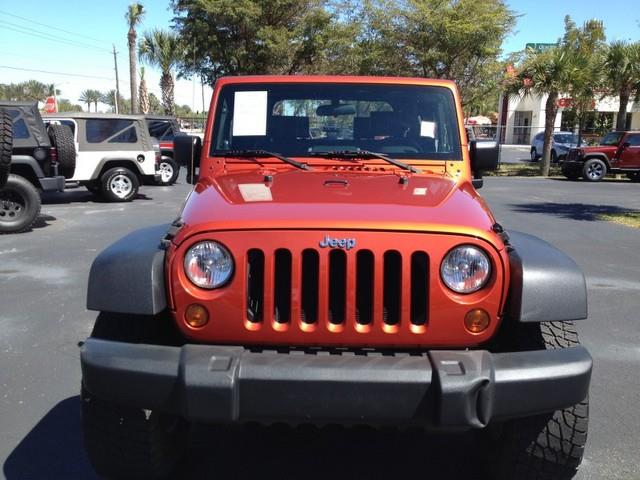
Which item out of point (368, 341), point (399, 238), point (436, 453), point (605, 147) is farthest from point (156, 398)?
point (605, 147)

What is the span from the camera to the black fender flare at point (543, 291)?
2.37 metres

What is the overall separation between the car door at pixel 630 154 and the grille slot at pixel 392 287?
771 inches

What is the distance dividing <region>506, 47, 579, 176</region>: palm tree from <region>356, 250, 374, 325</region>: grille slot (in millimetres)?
20181

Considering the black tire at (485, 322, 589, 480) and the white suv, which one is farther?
the white suv

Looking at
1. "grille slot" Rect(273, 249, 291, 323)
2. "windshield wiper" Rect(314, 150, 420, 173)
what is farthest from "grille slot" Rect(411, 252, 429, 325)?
"windshield wiper" Rect(314, 150, 420, 173)

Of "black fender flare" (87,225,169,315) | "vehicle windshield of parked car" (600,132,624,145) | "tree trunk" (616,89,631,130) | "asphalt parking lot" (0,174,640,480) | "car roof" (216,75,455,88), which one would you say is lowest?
"asphalt parking lot" (0,174,640,480)

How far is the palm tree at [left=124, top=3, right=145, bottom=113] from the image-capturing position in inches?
1248

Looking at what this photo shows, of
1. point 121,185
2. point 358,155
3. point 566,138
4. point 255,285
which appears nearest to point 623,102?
point 566,138

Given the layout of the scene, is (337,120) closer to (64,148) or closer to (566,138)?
(64,148)

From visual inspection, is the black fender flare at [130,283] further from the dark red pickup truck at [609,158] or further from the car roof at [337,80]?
the dark red pickup truck at [609,158]

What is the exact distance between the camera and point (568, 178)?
20625 mm

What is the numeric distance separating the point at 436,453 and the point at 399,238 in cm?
144

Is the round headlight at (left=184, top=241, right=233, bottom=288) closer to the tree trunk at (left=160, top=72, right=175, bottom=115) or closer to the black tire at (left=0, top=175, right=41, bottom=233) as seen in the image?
the black tire at (left=0, top=175, right=41, bottom=233)

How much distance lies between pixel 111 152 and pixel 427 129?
414 inches
